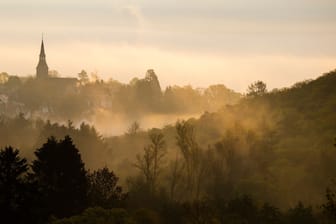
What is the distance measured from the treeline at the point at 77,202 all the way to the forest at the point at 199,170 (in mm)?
95

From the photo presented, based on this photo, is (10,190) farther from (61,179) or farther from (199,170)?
(199,170)

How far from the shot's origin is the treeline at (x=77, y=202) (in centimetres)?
6288

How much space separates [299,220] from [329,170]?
3823 centimetres

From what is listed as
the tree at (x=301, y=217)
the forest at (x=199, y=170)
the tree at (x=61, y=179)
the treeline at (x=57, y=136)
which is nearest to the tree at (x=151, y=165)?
the forest at (x=199, y=170)

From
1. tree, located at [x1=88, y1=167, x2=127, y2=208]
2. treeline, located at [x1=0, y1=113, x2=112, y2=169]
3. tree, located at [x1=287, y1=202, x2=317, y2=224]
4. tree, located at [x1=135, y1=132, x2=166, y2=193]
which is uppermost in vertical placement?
treeline, located at [x1=0, y1=113, x2=112, y2=169]

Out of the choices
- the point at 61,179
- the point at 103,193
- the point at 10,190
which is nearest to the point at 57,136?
the point at 103,193

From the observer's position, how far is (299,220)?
7950 cm

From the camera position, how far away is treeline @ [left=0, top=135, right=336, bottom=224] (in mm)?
62875

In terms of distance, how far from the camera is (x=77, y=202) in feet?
240

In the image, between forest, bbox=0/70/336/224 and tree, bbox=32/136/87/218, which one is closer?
forest, bbox=0/70/336/224

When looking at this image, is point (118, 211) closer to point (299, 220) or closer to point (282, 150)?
point (299, 220)

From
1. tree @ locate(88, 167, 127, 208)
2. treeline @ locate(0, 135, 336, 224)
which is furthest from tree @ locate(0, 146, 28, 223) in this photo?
tree @ locate(88, 167, 127, 208)

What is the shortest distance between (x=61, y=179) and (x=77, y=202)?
8.10 ft

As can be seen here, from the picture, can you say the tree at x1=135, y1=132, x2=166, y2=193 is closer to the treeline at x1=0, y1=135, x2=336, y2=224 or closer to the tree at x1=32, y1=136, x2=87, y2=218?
the treeline at x1=0, y1=135, x2=336, y2=224
